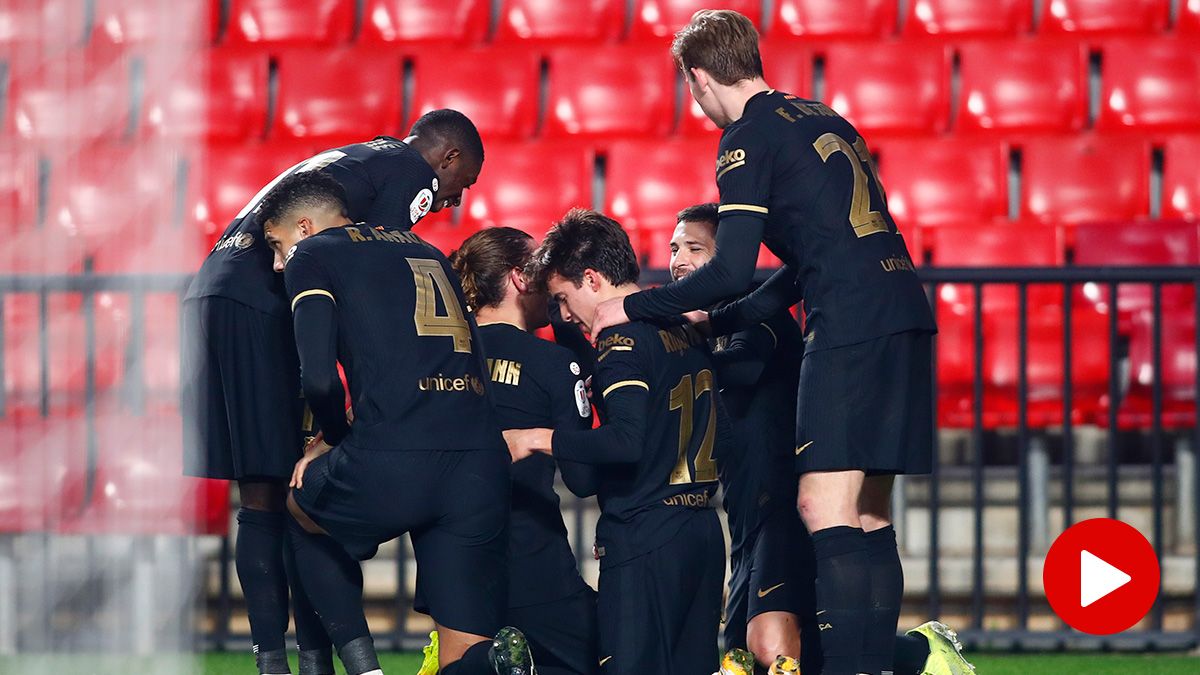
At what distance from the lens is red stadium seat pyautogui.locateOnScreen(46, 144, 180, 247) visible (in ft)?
19.0

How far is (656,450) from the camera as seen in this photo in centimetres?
311

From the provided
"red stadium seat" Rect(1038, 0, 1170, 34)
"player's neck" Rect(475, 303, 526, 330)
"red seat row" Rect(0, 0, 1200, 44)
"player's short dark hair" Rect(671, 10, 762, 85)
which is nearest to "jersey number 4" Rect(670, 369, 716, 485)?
"player's neck" Rect(475, 303, 526, 330)

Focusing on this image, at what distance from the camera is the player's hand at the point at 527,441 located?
10.6 ft

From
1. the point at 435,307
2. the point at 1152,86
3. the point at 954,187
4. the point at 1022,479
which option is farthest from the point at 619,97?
the point at 435,307

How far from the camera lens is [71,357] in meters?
5.14

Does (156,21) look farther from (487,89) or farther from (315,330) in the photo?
(315,330)

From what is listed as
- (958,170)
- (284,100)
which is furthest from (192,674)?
(958,170)

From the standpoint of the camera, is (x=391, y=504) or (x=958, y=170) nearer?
(x=391, y=504)

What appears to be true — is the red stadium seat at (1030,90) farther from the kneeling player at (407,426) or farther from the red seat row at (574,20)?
the kneeling player at (407,426)

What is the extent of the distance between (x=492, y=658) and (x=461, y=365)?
1.86 feet

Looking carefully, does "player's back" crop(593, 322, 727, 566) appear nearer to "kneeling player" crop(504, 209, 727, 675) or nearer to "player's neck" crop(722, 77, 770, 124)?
"kneeling player" crop(504, 209, 727, 675)

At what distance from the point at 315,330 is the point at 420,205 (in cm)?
67

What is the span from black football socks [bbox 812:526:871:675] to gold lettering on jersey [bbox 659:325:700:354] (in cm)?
49

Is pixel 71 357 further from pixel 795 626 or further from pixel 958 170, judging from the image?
pixel 958 170
